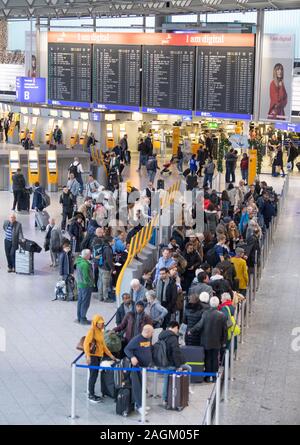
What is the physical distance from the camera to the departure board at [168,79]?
29656mm

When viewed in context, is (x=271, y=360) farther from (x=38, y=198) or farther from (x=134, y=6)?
(x=134, y=6)

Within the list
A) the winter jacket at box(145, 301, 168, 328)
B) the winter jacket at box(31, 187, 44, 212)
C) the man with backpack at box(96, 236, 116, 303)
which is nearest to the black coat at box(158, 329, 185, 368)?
the winter jacket at box(145, 301, 168, 328)

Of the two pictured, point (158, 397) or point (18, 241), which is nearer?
point (158, 397)

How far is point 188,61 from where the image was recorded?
29.5 metres

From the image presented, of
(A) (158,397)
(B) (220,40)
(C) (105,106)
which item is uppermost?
(B) (220,40)

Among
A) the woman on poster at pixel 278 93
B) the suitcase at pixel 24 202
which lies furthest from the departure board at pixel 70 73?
the woman on poster at pixel 278 93

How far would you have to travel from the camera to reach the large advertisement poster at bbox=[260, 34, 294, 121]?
27938 mm

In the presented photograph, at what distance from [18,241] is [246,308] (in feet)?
18.0

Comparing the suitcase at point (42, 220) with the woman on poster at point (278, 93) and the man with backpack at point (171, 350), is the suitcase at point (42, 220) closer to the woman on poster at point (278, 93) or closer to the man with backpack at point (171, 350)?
the woman on poster at point (278, 93)

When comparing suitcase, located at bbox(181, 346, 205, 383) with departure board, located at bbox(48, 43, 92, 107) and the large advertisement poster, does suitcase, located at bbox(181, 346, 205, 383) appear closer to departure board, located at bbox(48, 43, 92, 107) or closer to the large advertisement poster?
the large advertisement poster

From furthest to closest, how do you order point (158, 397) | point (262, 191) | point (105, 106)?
point (105, 106)
point (262, 191)
point (158, 397)

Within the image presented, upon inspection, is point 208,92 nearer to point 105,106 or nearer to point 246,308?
point 105,106

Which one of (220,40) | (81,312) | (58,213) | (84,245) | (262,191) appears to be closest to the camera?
(81,312)
